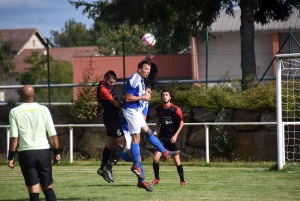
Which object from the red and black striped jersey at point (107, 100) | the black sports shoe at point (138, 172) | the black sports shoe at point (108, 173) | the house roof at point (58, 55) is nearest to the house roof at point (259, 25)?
the house roof at point (58, 55)

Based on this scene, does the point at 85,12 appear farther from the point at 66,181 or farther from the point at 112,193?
the point at 112,193

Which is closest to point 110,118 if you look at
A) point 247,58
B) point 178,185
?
point 178,185

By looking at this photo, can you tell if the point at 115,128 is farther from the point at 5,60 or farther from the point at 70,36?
the point at 70,36

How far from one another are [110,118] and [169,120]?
4.09 ft

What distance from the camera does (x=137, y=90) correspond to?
35.9ft

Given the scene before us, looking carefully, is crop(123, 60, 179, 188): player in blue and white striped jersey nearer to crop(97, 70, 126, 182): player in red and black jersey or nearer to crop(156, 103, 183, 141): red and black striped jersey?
crop(97, 70, 126, 182): player in red and black jersey

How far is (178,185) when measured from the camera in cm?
1228

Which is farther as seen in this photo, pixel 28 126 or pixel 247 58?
pixel 247 58

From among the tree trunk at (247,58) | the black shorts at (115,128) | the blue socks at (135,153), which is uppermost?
the tree trunk at (247,58)

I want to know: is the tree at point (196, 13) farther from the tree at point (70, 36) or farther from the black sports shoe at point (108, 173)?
the tree at point (70, 36)

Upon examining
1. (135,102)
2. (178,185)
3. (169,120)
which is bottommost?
(178,185)

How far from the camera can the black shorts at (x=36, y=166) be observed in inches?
330

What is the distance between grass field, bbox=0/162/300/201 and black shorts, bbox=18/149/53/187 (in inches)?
78.2

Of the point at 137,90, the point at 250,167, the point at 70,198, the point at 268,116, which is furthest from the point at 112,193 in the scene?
the point at 268,116
